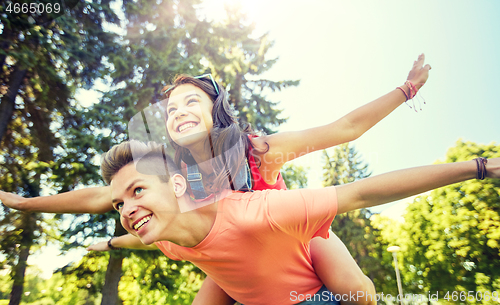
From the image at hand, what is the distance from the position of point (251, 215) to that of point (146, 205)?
0.63 m

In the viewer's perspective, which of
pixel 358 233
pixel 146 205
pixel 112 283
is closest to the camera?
pixel 146 205

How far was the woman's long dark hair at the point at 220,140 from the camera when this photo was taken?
6.91 ft

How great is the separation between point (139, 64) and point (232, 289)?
310 inches

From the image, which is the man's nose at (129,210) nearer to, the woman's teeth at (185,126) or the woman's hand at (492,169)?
the woman's teeth at (185,126)

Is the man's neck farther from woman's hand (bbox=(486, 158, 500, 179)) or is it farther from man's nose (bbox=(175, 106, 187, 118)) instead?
woman's hand (bbox=(486, 158, 500, 179))

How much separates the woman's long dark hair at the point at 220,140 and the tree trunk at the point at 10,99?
7047 millimetres

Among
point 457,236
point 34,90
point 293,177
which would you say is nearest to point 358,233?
point 457,236

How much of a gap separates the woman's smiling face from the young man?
8.8 inches

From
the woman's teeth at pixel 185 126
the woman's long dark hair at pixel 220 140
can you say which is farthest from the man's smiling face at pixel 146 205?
the woman's teeth at pixel 185 126

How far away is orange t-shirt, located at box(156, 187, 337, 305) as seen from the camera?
5.04ft

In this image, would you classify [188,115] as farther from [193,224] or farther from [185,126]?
[193,224]

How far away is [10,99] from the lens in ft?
23.7

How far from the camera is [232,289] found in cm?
214

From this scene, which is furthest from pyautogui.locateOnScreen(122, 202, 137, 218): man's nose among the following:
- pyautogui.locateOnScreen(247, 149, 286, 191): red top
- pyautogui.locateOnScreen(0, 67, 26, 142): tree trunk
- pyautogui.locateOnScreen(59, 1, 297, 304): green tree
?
pyautogui.locateOnScreen(0, 67, 26, 142): tree trunk
